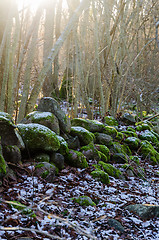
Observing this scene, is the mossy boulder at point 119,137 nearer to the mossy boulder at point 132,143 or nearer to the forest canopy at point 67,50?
the mossy boulder at point 132,143

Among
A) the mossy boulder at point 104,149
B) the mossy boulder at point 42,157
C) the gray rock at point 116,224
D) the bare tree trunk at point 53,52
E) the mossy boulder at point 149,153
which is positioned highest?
the bare tree trunk at point 53,52

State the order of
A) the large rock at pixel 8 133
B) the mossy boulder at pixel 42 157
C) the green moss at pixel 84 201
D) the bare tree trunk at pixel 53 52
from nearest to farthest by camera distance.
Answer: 1. the green moss at pixel 84 201
2. the large rock at pixel 8 133
3. the mossy boulder at pixel 42 157
4. the bare tree trunk at pixel 53 52

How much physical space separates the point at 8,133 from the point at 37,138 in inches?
23.1

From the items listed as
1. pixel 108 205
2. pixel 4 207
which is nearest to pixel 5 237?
pixel 4 207

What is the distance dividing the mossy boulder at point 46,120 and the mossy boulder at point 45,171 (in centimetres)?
119

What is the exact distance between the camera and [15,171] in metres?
3.47

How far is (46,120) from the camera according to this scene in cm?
478

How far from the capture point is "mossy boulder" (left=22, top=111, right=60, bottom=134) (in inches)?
187

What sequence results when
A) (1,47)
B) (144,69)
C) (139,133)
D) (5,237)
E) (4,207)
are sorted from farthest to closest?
(144,69), (139,133), (1,47), (4,207), (5,237)

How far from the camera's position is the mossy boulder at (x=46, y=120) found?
4.76 m

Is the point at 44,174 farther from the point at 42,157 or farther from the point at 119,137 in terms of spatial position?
the point at 119,137

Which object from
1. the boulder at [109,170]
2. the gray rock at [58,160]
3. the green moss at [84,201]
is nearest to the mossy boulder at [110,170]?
the boulder at [109,170]

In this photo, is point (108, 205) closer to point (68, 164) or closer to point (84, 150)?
point (68, 164)

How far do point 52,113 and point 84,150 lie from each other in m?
1.16
